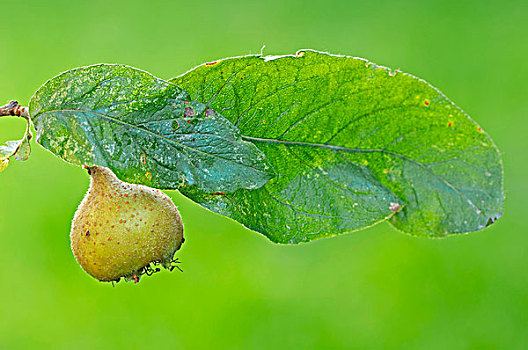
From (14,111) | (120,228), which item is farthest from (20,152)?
(120,228)

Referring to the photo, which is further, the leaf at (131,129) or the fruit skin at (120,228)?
the fruit skin at (120,228)

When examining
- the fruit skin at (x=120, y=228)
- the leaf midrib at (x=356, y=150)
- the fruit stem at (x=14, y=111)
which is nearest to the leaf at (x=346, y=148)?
the leaf midrib at (x=356, y=150)

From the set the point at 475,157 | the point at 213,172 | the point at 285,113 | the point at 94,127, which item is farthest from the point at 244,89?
the point at 475,157

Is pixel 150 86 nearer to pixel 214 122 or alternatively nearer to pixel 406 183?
pixel 214 122

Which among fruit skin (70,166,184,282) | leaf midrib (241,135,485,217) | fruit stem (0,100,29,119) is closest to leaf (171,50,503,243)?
leaf midrib (241,135,485,217)

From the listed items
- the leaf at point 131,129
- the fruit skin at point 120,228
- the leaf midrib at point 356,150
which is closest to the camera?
the leaf at point 131,129

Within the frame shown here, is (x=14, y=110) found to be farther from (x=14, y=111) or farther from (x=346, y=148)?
(x=346, y=148)

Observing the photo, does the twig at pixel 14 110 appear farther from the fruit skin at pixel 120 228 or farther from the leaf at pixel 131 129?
the fruit skin at pixel 120 228
